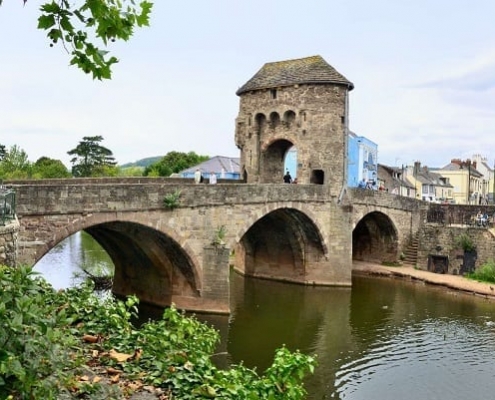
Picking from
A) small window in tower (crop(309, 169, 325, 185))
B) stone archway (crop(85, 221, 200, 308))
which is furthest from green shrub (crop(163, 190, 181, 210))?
small window in tower (crop(309, 169, 325, 185))

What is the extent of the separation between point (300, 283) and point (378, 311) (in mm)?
5410

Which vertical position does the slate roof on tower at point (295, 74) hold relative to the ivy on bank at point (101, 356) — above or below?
above

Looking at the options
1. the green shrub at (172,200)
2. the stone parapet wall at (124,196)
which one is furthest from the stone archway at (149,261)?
the stone parapet wall at (124,196)

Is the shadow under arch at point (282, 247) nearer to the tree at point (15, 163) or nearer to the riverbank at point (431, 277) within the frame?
the riverbank at point (431, 277)

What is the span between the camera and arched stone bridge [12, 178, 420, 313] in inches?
653

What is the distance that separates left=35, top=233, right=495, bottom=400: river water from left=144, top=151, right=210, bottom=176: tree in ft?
131

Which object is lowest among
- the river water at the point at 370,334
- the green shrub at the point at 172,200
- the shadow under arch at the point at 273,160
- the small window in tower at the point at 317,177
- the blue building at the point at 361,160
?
the river water at the point at 370,334

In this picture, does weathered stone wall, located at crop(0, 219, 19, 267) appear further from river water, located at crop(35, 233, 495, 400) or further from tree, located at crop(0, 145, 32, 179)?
Answer: tree, located at crop(0, 145, 32, 179)

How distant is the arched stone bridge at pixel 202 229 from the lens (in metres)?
16.6

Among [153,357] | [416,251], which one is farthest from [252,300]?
[153,357]

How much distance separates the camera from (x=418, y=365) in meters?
16.7

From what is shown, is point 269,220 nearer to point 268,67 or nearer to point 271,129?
point 271,129

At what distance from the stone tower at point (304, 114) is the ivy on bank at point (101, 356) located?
20.3 meters

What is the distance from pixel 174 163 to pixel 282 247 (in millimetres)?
44013
